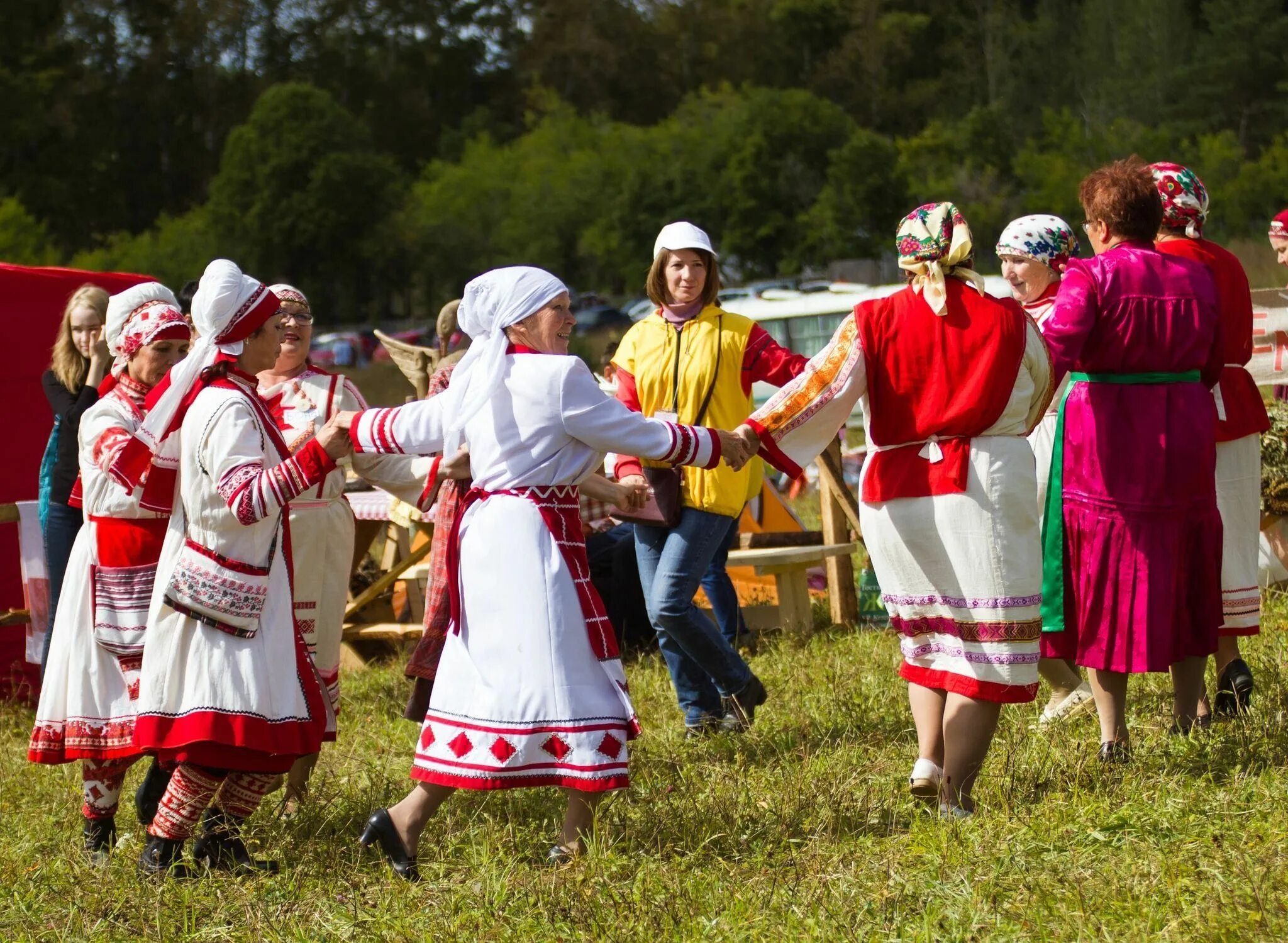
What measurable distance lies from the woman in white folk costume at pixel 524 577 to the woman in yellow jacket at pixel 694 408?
1.39 m

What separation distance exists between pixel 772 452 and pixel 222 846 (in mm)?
1847

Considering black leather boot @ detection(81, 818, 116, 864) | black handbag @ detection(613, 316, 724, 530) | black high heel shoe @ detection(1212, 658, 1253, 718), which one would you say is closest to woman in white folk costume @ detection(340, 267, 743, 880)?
black leather boot @ detection(81, 818, 116, 864)

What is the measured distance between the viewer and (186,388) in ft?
13.4

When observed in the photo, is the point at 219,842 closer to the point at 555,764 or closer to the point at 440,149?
the point at 555,764

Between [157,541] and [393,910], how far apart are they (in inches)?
53.8

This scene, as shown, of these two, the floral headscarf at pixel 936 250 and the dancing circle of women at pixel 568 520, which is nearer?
the dancing circle of women at pixel 568 520

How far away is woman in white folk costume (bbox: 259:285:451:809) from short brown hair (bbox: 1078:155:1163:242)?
2152 millimetres

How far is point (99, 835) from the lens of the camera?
4.50 metres

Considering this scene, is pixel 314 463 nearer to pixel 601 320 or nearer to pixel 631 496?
pixel 631 496

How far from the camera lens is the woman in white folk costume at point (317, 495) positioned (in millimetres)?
4855

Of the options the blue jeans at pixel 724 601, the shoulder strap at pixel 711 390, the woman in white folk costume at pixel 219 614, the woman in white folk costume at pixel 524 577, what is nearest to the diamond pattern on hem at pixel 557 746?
the woman in white folk costume at pixel 524 577

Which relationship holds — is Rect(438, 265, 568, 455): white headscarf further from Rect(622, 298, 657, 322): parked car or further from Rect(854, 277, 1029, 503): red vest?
Rect(622, 298, 657, 322): parked car

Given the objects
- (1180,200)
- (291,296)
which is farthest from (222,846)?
(1180,200)

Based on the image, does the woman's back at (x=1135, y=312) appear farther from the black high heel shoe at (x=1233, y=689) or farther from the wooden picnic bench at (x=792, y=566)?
the wooden picnic bench at (x=792, y=566)
